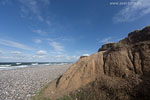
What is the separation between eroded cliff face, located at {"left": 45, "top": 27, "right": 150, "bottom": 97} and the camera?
4.78 m

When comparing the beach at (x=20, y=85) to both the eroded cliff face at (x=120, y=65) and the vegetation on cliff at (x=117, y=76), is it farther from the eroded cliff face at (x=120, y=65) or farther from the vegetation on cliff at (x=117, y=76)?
the eroded cliff face at (x=120, y=65)

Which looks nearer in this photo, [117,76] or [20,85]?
[117,76]

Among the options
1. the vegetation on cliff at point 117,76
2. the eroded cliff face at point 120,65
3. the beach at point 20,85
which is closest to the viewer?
the vegetation on cliff at point 117,76

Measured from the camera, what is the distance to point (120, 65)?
17.5 ft

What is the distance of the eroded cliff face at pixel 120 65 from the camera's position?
4.78 metres

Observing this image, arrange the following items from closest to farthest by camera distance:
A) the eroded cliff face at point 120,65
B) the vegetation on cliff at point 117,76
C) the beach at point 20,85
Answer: the vegetation on cliff at point 117,76 < the eroded cliff face at point 120,65 < the beach at point 20,85

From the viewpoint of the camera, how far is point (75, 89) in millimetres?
5871

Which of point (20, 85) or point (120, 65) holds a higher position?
point (120, 65)

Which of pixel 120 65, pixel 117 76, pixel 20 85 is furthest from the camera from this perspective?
pixel 20 85

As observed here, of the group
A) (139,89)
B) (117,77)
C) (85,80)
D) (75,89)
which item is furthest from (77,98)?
(139,89)

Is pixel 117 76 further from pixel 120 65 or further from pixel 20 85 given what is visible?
pixel 20 85

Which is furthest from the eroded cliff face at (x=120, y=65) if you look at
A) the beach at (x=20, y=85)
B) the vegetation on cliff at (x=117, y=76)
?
the beach at (x=20, y=85)

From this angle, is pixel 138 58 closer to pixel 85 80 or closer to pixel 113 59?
pixel 113 59

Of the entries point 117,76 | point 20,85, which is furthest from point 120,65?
point 20,85
